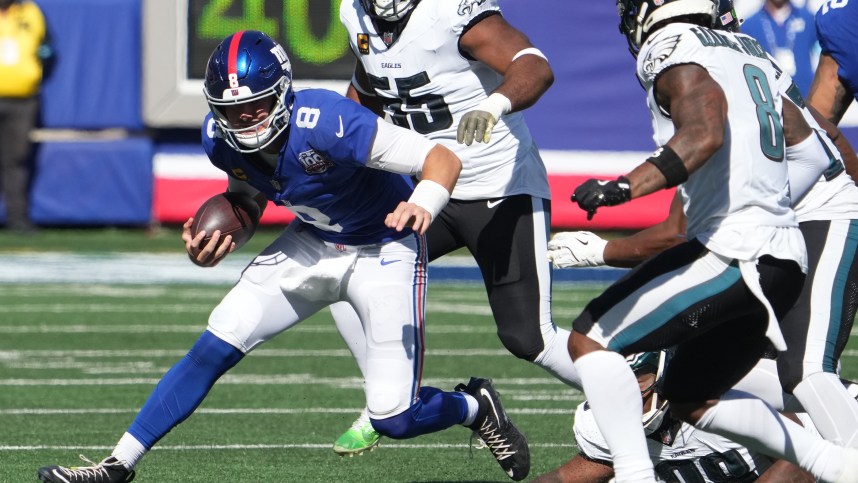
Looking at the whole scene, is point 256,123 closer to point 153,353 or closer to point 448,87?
point 448,87

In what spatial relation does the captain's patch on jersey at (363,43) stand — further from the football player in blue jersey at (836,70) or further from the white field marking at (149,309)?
the white field marking at (149,309)

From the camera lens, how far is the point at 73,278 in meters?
10.5

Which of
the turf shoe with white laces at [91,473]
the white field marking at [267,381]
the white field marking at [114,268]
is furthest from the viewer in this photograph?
the white field marking at [114,268]

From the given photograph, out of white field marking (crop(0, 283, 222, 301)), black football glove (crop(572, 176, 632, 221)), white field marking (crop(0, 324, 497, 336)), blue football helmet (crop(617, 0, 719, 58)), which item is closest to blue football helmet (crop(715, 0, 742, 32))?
blue football helmet (crop(617, 0, 719, 58))

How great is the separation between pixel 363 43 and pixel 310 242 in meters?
0.91

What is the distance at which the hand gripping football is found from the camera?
15.0 feet

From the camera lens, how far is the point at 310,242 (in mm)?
4652

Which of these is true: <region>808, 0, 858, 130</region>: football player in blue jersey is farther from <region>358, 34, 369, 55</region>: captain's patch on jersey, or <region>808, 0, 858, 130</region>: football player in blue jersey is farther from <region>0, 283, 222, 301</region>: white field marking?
<region>0, 283, 222, 301</region>: white field marking

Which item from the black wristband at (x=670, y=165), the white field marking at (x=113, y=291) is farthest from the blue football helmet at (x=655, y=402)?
the white field marking at (x=113, y=291)

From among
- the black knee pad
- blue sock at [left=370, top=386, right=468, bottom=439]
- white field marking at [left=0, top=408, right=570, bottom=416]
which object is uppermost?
the black knee pad

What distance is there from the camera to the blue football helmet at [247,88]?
4.31m

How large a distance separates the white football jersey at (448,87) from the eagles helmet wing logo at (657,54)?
1.31 meters

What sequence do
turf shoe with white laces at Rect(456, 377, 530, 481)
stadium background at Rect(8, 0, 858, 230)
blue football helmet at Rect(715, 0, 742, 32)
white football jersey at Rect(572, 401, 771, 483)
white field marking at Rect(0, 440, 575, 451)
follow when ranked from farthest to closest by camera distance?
stadium background at Rect(8, 0, 858, 230) < white field marking at Rect(0, 440, 575, 451) < turf shoe with white laces at Rect(456, 377, 530, 481) < white football jersey at Rect(572, 401, 771, 483) < blue football helmet at Rect(715, 0, 742, 32)

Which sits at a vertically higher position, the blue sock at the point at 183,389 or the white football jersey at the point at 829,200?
the white football jersey at the point at 829,200
